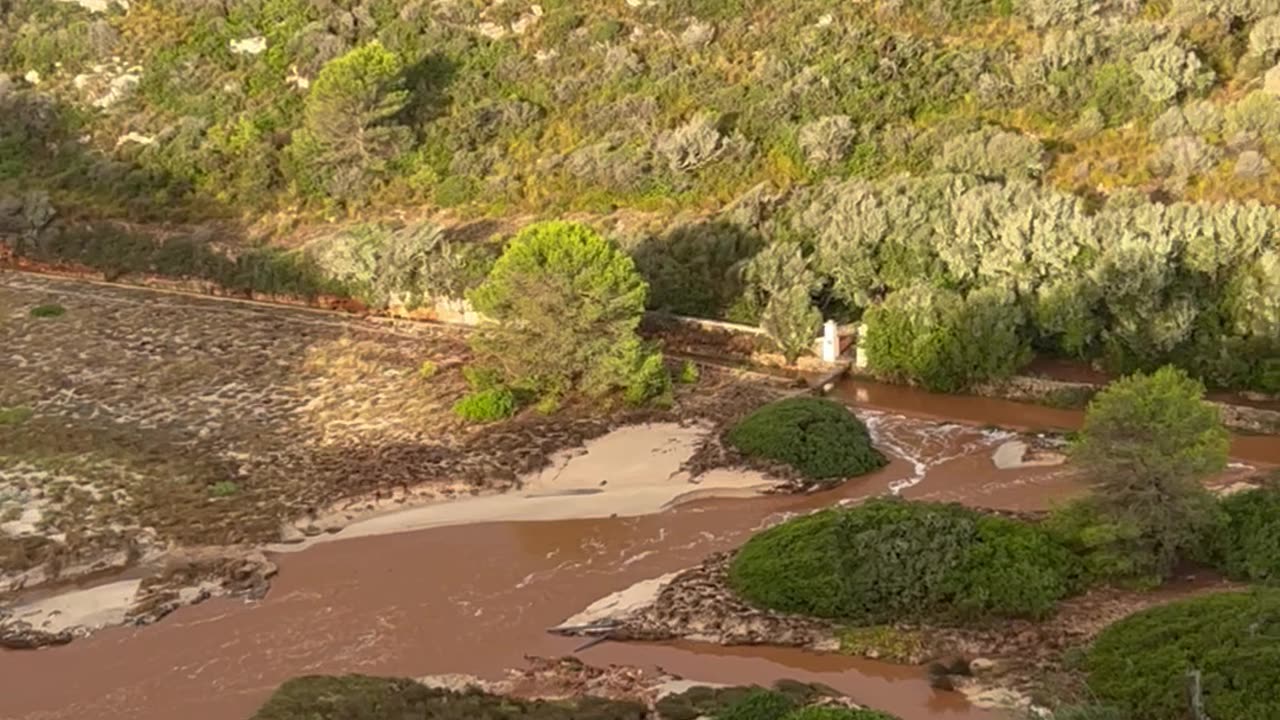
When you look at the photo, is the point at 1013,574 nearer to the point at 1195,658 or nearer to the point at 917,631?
the point at 917,631

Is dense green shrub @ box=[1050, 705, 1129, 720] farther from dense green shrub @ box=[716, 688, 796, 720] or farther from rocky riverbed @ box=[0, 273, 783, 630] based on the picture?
rocky riverbed @ box=[0, 273, 783, 630]

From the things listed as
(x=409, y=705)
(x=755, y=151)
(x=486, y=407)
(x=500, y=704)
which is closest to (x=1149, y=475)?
(x=500, y=704)

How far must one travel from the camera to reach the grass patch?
32.8m

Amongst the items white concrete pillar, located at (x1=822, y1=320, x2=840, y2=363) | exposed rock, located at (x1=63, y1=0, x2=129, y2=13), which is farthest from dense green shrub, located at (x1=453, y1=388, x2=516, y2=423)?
exposed rock, located at (x1=63, y1=0, x2=129, y2=13)

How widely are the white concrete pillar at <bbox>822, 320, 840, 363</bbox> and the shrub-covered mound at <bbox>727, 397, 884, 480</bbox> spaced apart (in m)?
3.74

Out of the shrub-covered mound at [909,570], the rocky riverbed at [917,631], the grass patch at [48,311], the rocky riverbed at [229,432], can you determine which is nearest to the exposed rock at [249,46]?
the rocky riverbed at [229,432]

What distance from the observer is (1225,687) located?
48.4 feet

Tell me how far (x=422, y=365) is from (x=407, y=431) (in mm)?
3332

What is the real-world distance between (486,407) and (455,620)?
24.2 feet

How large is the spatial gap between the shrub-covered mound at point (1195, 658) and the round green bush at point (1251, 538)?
189 centimetres

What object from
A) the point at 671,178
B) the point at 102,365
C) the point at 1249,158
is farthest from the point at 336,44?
the point at 1249,158

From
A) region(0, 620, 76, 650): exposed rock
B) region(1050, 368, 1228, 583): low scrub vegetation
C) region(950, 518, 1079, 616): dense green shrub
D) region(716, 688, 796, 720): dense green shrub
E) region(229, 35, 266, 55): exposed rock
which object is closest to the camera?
region(716, 688, 796, 720): dense green shrub

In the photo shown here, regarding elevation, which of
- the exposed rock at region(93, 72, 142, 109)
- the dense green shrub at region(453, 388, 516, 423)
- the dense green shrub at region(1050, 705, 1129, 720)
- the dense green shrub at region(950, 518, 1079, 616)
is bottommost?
the dense green shrub at region(1050, 705, 1129, 720)

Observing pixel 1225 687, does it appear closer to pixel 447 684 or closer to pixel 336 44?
pixel 447 684
